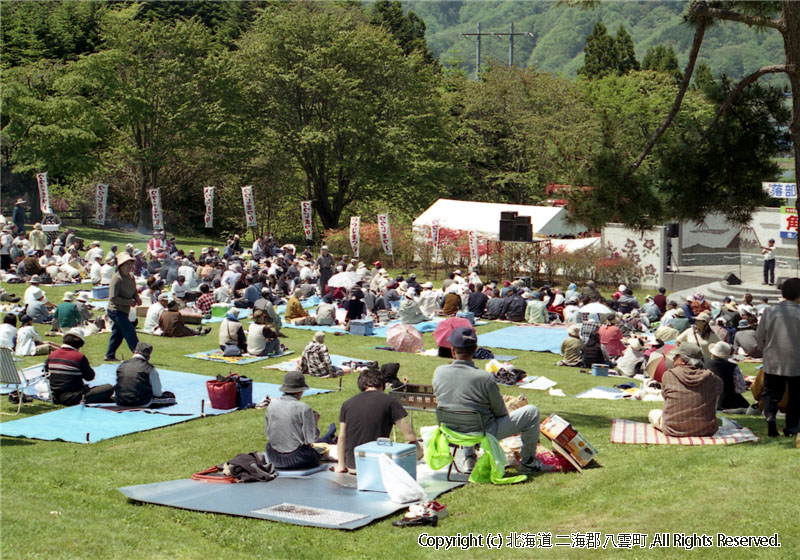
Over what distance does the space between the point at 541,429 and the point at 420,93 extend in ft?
130

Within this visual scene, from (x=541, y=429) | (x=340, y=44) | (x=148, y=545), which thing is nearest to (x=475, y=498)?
(x=541, y=429)

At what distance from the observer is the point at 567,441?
320 inches

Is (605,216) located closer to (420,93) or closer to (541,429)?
(541,429)

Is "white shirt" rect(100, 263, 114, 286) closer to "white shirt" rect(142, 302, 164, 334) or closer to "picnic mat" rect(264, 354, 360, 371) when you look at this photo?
"white shirt" rect(142, 302, 164, 334)

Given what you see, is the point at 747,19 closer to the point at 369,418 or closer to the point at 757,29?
the point at 757,29

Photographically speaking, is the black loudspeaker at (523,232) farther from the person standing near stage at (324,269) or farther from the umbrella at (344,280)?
the umbrella at (344,280)

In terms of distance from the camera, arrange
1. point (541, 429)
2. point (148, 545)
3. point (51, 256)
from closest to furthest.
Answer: point (148, 545), point (541, 429), point (51, 256)

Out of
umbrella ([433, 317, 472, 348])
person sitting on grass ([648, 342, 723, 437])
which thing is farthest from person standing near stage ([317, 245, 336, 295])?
person sitting on grass ([648, 342, 723, 437])

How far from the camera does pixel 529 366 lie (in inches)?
689

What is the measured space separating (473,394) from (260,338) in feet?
30.6

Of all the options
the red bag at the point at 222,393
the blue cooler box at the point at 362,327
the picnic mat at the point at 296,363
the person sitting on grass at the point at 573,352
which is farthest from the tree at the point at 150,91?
the red bag at the point at 222,393

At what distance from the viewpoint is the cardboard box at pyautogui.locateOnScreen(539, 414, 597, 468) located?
8039mm

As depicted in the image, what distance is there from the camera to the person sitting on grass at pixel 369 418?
A: 7793 millimetres

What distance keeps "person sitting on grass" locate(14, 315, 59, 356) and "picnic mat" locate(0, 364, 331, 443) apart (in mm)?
3209
